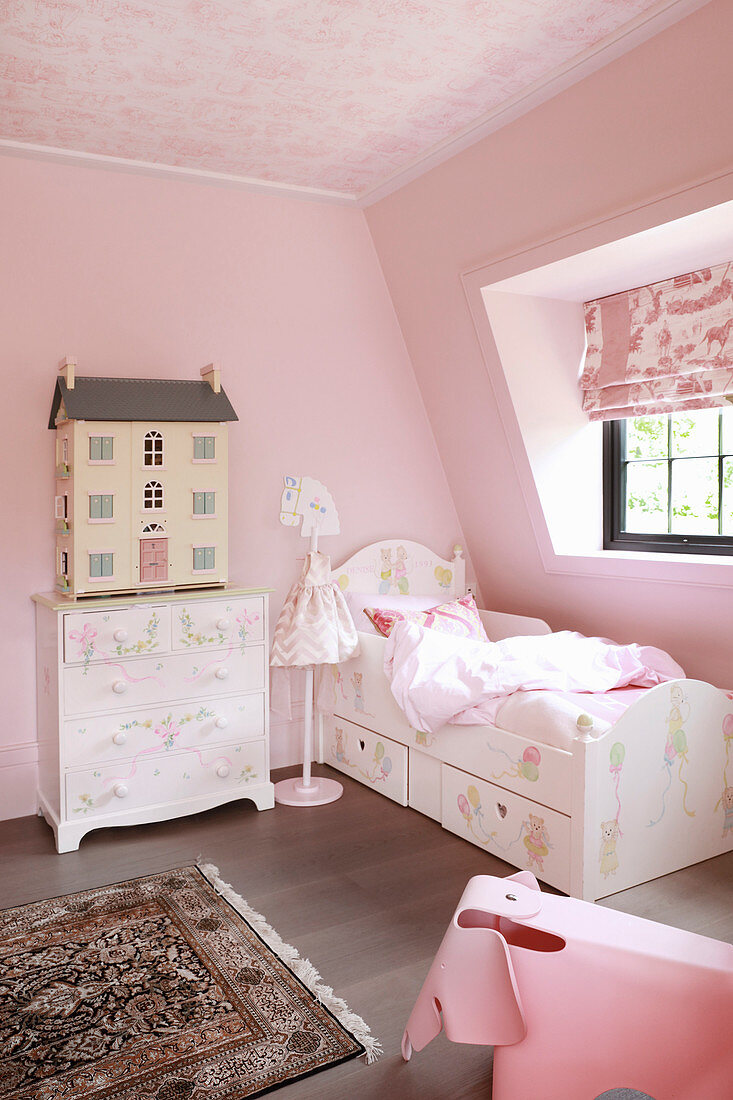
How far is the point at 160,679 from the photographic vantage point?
9.91 feet

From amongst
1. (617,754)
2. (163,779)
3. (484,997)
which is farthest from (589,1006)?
(163,779)

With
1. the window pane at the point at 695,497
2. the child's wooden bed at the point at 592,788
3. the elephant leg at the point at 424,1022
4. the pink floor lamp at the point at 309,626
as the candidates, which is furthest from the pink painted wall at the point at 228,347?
the elephant leg at the point at 424,1022

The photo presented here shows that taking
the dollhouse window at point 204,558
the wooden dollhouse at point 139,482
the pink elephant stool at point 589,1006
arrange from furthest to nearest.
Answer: the dollhouse window at point 204,558
the wooden dollhouse at point 139,482
the pink elephant stool at point 589,1006

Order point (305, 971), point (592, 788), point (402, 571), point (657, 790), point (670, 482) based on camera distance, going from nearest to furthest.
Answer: point (305, 971)
point (592, 788)
point (657, 790)
point (670, 482)
point (402, 571)

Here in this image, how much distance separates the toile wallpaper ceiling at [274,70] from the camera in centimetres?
217

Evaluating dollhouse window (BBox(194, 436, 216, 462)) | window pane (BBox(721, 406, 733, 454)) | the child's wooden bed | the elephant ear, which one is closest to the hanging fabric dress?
the child's wooden bed

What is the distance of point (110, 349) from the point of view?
3273mm

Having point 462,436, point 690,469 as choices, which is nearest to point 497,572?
point 462,436

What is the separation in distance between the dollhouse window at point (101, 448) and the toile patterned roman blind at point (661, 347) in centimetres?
201

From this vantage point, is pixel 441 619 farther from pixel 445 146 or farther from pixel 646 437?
pixel 445 146

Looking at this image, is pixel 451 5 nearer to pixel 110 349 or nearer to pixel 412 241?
pixel 412 241

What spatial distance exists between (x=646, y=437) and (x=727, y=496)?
0.47m

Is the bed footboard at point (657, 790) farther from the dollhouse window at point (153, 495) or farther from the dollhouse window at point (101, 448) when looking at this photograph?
the dollhouse window at point (101, 448)

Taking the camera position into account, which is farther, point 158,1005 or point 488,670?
point 488,670
